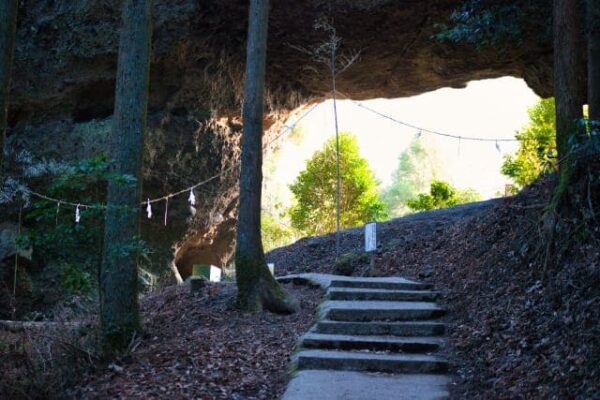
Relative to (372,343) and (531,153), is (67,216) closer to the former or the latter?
(372,343)

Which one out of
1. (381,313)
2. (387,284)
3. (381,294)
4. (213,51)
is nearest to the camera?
(381,313)

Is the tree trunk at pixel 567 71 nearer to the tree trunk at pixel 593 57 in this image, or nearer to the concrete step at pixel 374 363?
the tree trunk at pixel 593 57

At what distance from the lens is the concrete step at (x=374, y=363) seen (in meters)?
5.53

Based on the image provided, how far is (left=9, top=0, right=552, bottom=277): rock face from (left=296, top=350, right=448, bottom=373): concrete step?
9280mm

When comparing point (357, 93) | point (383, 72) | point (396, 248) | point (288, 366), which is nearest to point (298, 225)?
point (357, 93)

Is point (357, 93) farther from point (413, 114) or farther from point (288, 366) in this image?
point (413, 114)

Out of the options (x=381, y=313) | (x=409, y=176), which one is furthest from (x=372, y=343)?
(x=409, y=176)

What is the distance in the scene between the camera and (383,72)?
53.5ft

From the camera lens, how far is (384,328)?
6.55 metres

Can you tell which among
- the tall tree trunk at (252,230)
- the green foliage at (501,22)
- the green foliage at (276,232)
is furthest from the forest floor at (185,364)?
the green foliage at (276,232)

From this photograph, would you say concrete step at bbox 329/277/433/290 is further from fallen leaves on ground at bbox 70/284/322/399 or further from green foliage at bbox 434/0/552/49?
green foliage at bbox 434/0/552/49

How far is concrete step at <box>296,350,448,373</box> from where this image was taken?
18.1 ft

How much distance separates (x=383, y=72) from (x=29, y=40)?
362 inches

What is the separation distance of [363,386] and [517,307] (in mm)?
1745
